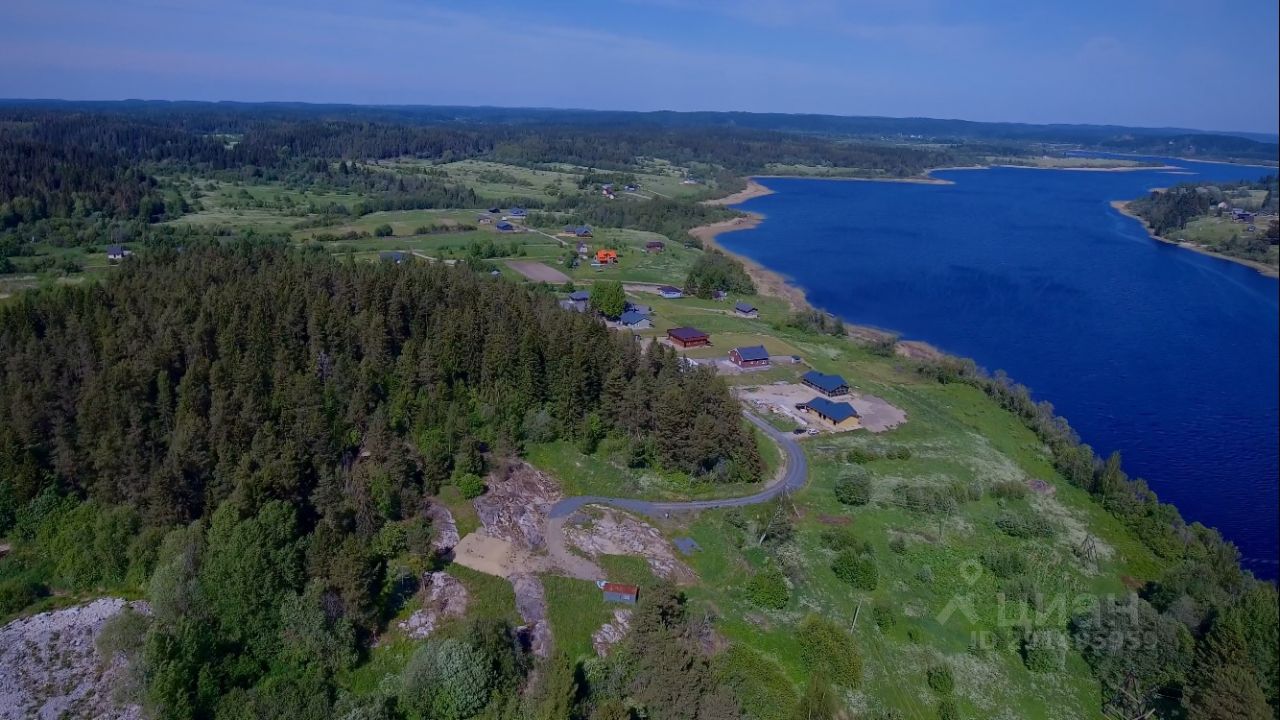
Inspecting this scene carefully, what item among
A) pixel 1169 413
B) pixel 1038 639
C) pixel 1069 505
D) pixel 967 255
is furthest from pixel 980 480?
pixel 967 255

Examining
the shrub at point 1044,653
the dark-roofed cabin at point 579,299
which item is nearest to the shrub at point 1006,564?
→ the shrub at point 1044,653

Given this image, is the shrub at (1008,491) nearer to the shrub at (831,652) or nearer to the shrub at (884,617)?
the shrub at (884,617)

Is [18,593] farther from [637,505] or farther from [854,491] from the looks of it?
[854,491]

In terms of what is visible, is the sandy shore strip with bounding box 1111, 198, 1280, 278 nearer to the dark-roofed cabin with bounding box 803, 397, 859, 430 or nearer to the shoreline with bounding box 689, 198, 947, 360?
the shoreline with bounding box 689, 198, 947, 360

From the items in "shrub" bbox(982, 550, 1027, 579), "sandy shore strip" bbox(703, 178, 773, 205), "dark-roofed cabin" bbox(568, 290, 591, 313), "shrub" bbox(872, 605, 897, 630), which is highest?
"sandy shore strip" bbox(703, 178, 773, 205)

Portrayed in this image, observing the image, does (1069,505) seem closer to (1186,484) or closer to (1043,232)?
(1186,484)

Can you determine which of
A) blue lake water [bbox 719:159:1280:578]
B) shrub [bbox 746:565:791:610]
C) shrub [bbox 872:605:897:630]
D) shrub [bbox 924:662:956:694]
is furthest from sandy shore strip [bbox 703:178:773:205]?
shrub [bbox 924:662:956:694]

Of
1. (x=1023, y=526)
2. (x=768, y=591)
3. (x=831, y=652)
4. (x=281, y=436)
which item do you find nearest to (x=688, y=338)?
(x=1023, y=526)
